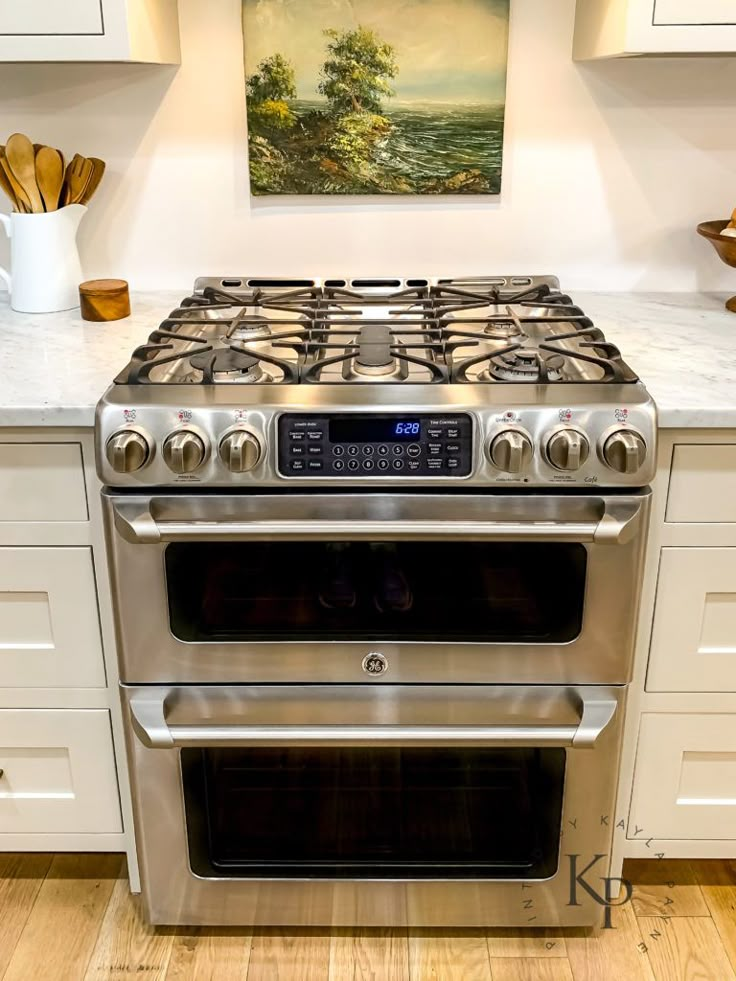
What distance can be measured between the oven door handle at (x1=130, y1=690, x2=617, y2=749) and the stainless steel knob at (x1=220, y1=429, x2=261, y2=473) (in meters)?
0.42

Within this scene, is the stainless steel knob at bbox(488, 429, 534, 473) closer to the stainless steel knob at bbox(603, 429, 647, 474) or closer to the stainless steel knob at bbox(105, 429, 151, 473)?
the stainless steel knob at bbox(603, 429, 647, 474)

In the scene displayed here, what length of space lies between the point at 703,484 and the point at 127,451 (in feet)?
2.80

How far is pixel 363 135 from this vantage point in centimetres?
190

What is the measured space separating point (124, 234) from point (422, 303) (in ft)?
2.23

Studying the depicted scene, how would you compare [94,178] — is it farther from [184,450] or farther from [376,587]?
[376,587]

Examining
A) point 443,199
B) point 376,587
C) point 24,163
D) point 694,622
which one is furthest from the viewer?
point 443,199

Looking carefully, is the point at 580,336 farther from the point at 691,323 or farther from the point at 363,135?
the point at 363,135

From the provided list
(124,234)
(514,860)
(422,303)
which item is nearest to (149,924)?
(514,860)

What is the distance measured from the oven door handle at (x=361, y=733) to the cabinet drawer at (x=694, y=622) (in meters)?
0.14

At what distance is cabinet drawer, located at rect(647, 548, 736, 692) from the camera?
1.47 metres

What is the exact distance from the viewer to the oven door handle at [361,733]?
4.79ft

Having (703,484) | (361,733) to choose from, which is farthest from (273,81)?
(361,733)

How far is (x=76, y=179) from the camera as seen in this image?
6.06 feet

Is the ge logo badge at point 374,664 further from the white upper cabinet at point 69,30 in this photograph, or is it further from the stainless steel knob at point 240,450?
the white upper cabinet at point 69,30
